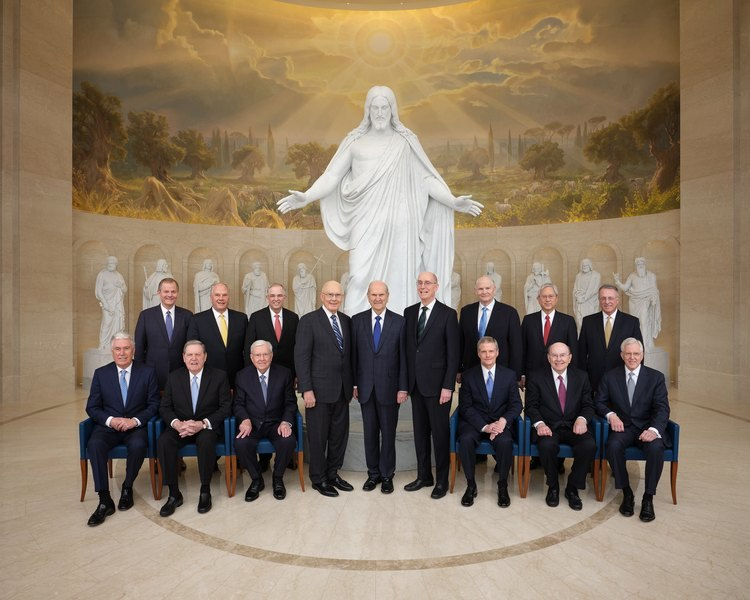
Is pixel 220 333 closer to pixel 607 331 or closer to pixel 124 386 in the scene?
pixel 124 386

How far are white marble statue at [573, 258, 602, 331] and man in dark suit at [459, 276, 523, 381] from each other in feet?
26.0

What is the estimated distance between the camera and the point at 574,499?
13.9 ft

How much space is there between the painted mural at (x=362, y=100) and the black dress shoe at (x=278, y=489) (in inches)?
373

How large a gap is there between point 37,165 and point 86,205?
3014 mm

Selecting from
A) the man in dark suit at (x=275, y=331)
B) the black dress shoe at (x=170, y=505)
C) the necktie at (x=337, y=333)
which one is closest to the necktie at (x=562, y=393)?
the necktie at (x=337, y=333)

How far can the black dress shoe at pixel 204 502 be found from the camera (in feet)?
13.5

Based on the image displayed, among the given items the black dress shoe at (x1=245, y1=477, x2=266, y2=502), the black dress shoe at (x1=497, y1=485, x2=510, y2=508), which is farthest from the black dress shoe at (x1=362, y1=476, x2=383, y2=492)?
the black dress shoe at (x1=497, y1=485, x2=510, y2=508)

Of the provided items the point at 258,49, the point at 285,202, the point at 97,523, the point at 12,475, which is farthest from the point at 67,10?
the point at 97,523

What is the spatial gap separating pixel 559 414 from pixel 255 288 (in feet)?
32.9

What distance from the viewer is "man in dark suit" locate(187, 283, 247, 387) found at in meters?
4.98

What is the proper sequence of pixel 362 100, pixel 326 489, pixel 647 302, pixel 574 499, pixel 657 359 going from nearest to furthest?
pixel 574 499 → pixel 326 489 → pixel 657 359 → pixel 647 302 → pixel 362 100

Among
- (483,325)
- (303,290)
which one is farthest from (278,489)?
(303,290)

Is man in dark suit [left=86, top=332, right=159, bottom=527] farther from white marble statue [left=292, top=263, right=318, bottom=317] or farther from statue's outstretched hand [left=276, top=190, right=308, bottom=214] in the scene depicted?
white marble statue [left=292, top=263, right=318, bottom=317]

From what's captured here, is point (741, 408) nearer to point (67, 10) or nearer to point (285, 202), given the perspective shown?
point (285, 202)
